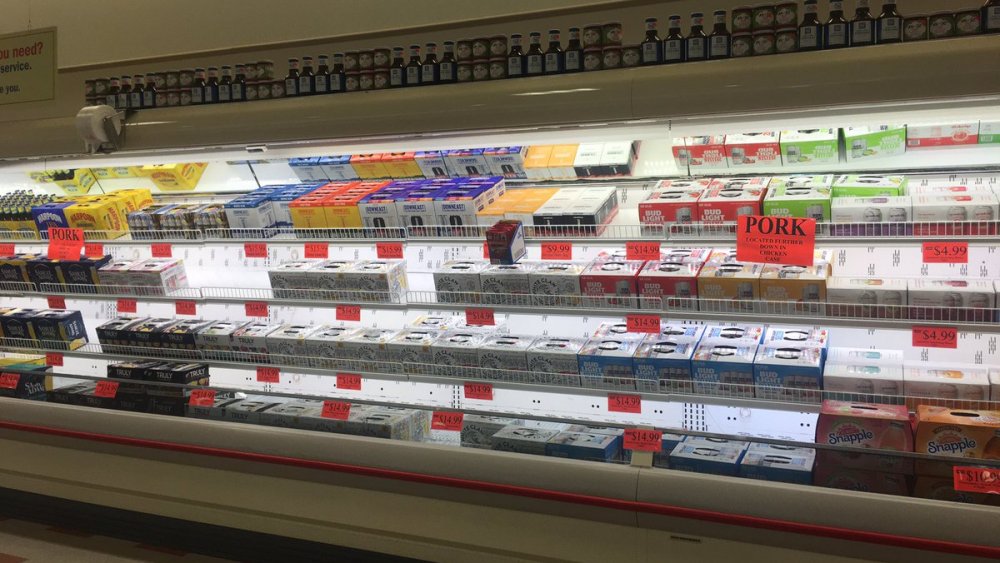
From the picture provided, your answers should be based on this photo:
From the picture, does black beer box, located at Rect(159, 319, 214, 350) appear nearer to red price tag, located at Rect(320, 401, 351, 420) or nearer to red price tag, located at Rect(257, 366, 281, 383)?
red price tag, located at Rect(257, 366, 281, 383)

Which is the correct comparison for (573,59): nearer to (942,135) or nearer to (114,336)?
(942,135)

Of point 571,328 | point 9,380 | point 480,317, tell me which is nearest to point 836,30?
point 480,317

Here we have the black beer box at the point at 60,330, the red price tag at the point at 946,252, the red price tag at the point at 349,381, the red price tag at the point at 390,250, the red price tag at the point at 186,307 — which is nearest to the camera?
the red price tag at the point at 946,252

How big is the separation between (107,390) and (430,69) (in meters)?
2.46

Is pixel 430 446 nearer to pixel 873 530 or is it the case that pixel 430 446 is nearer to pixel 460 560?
pixel 460 560

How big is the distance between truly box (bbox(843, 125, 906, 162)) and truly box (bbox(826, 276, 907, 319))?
56cm

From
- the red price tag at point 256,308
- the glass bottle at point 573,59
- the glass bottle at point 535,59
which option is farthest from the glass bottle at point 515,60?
the red price tag at point 256,308

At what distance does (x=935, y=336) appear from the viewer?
111 inches

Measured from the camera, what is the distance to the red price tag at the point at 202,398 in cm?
395

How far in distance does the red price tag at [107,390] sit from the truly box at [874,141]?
368 centimetres

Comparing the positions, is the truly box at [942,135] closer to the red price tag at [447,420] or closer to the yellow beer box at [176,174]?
the red price tag at [447,420]

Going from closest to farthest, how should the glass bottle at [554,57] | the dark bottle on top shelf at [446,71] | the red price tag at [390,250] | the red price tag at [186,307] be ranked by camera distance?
the glass bottle at [554,57], the dark bottle on top shelf at [446,71], the red price tag at [390,250], the red price tag at [186,307]

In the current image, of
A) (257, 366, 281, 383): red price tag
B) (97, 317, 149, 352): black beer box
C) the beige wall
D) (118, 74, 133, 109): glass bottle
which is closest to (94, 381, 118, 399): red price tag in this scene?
(97, 317, 149, 352): black beer box

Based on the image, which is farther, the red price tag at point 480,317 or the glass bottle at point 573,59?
the red price tag at point 480,317
